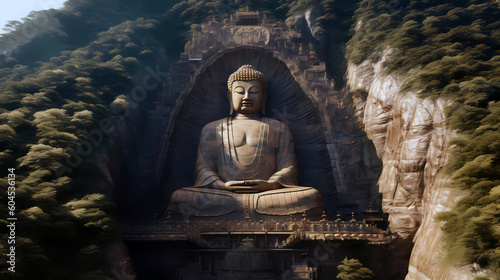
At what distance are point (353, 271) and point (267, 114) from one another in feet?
22.1

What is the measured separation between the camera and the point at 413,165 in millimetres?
10547

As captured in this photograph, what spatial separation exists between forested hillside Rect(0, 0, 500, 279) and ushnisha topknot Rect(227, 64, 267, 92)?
276cm

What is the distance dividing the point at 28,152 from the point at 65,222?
2.09 m

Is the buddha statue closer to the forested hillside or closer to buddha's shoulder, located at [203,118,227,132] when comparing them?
buddha's shoulder, located at [203,118,227,132]

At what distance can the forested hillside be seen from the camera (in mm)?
8023

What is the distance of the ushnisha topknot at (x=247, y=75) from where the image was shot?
13969 millimetres

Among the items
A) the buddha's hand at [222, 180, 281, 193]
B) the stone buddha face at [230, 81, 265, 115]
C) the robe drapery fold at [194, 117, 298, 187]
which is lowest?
the buddha's hand at [222, 180, 281, 193]

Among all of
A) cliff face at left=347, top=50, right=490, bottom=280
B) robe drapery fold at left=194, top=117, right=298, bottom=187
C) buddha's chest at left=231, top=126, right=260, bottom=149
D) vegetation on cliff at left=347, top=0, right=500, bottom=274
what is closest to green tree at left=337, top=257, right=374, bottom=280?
cliff face at left=347, top=50, right=490, bottom=280

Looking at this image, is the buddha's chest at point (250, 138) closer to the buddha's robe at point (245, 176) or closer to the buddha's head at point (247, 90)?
the buddha's robe at point (245, 176)

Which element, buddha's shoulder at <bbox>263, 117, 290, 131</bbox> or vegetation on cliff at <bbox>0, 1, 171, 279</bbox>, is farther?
buddha's shoulder at <bbox>263, 117, 290, 131</bbox>

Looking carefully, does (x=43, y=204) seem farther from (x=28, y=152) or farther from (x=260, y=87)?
(x=260, y=87)

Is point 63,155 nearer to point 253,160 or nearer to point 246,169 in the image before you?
point 246,169

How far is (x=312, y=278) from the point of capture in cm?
965

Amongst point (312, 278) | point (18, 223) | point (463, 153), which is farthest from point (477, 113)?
point (18, 223)
